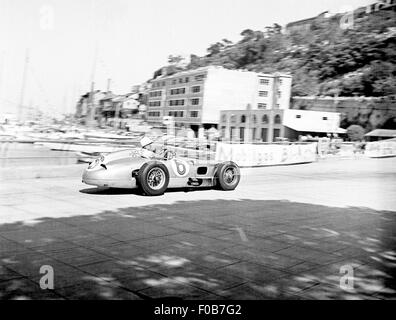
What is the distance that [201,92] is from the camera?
1817 inches

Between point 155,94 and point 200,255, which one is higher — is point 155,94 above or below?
above

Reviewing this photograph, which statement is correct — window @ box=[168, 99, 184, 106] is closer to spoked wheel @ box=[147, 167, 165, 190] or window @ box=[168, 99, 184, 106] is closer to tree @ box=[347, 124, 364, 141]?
tree @ box=[347, 124, 364, 141]

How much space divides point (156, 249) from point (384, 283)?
8.47 ft

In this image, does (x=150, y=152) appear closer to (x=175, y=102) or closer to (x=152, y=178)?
(x=152, y=178)

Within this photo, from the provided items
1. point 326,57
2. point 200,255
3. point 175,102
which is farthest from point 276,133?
point 200,255

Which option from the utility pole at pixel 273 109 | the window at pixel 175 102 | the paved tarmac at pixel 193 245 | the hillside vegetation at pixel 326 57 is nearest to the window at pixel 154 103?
the window at pixel 175 102

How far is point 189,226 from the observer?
659 centimetres

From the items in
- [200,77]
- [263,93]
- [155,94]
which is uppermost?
[263,93]

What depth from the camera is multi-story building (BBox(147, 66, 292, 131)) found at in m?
43.9

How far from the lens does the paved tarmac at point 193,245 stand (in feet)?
13.0

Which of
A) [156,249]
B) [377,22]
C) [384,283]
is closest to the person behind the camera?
[384,283]

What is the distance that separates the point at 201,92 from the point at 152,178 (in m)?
37.8

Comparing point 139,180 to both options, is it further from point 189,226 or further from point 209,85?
point 209,85
